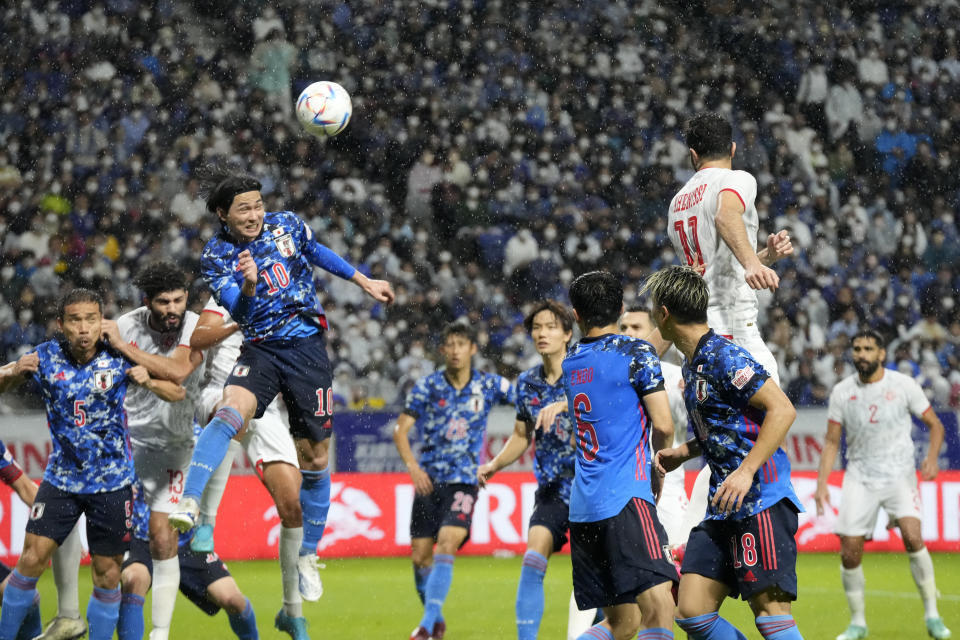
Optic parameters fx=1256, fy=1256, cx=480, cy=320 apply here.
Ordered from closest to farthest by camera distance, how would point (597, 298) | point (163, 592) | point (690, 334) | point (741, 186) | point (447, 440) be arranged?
point (690, 334) < point (597, 298) < point (741, 186) < point (163, 592) < point (447, 440)

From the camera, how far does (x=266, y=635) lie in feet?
28.8

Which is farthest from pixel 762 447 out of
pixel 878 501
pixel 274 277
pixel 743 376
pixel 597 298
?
pixel 878 501

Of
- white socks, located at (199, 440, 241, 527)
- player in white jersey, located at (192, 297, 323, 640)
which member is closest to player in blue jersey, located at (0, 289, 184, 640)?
player in white jersey, located at (192, 297, 323, 640)

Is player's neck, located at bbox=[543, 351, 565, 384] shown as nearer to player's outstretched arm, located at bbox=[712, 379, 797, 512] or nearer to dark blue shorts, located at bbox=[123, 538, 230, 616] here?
dark blue shorts, located at bbox=[123, 538, 230, 616]

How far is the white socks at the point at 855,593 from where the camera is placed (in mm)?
8695

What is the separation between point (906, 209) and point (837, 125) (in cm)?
183

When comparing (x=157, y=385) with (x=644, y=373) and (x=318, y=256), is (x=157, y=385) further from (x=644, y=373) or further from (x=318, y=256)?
(x=644, y=373)

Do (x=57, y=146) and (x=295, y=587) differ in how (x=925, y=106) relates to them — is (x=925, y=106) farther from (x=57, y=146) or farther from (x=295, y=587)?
(x=295, y=587)

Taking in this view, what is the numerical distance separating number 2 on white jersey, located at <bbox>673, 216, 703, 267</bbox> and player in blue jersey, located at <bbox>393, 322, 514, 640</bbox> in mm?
3399

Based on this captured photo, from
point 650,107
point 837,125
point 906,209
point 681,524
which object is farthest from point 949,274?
point 681,524

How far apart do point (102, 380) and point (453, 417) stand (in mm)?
3638

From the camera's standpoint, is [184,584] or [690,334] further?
[184,584]

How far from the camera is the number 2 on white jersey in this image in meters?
6.29

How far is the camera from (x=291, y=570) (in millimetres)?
7562
